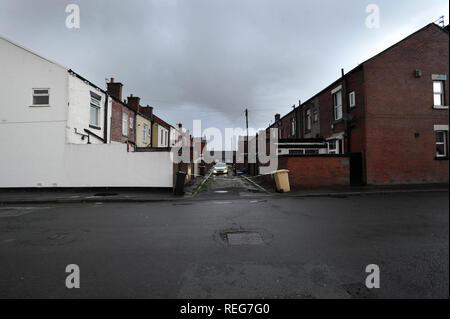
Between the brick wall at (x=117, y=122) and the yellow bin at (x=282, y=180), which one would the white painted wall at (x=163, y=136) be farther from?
the yellow bin at (x=282, y=180)

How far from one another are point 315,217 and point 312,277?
12.5 ft

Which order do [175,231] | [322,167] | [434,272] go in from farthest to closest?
[322,167] < [175,231] < [434,272]

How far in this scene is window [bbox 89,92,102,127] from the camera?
1639cm

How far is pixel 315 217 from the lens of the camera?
6719 mm

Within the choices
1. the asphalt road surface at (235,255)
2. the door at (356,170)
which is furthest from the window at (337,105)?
the asphalt road surface at (235,255)

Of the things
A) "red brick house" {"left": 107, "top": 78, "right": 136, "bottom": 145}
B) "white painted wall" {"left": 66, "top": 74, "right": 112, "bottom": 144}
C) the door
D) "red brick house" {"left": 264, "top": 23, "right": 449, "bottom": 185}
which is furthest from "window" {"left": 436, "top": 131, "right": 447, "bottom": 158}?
"red brick house" {"left": 107, "top": 78, "right": 136, "bottom": 145}

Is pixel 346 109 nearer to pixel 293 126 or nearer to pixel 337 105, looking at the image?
pixel 337 105

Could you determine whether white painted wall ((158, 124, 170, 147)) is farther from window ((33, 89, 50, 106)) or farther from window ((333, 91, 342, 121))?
window ((333, 91, 342, 121))

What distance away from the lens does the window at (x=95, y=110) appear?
16391 millimetres

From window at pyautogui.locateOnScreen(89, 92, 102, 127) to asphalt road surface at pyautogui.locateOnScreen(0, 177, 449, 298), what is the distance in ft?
37.2

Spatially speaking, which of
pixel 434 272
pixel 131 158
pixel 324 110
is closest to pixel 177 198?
pixel 131 158

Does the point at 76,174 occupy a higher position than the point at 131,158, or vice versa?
the point at 131,158
